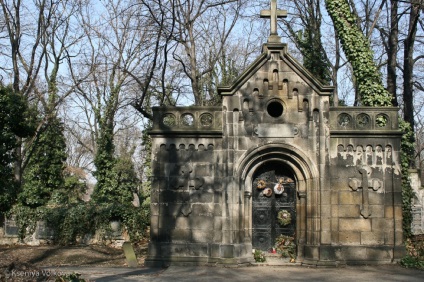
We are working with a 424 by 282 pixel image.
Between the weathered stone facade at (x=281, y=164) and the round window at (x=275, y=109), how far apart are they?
0.03 m

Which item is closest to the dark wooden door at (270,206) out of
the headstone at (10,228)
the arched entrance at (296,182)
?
the arched entrance at (296,182)

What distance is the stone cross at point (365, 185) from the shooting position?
13.3m

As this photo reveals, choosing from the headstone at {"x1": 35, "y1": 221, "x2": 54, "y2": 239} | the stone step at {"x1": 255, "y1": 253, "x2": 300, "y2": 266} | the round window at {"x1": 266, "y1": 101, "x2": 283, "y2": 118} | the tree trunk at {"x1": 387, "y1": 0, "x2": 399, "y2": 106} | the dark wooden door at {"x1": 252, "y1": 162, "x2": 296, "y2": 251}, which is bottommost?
the stone step at {"x1": 255, "y1": 253, "x2": 300, "y2": 266}

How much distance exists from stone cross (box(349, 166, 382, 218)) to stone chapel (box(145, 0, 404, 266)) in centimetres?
3

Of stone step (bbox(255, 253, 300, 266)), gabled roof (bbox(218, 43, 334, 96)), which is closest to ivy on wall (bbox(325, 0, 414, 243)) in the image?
gabled roof (bbox(218, 43, 334, 96))

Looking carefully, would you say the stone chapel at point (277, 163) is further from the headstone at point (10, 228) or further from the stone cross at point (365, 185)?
the headstone at point (10, 228)

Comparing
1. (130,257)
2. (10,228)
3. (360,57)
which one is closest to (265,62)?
(360,57)

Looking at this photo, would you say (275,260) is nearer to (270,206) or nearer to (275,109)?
(270,206)

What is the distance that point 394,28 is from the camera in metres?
19.8

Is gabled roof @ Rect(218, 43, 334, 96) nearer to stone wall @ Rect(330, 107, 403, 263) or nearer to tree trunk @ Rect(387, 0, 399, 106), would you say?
stone wall @ Rect(330, 107, 403, 263)

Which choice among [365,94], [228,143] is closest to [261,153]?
[228,143]

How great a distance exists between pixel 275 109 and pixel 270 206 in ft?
9.41

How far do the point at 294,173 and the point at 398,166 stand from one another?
295 cm

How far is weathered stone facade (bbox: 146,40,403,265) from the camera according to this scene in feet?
43.7
